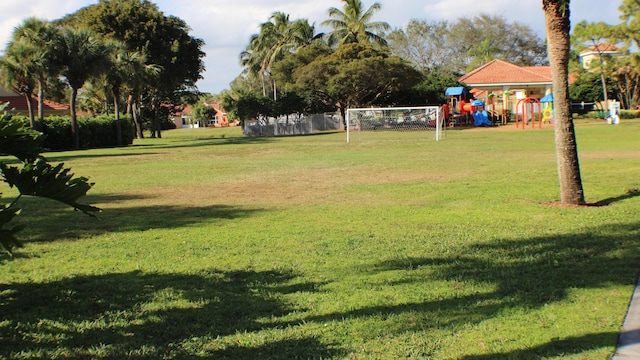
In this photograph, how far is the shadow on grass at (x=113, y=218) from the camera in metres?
8.73

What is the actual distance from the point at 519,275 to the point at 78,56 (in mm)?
32779

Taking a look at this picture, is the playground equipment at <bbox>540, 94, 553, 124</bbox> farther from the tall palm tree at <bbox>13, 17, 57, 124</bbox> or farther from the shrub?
the tall palm tree at <bbox>13, 17, 57, 124</bbox>

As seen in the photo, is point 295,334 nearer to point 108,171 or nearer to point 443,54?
point 108,171

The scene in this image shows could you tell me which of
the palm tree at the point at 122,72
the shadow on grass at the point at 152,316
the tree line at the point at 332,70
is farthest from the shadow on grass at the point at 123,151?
the shadow on grass at the point at 152,316

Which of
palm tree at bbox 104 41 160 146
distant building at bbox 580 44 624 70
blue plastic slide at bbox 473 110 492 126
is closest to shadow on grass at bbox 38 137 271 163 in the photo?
palm tree at bbox 104 41 160 146

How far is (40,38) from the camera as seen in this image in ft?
105

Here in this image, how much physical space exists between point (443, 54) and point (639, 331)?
76.0m

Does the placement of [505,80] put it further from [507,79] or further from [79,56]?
[79,56]

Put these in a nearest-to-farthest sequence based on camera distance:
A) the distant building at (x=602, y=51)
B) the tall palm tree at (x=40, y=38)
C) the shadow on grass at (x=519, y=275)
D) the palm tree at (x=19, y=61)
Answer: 1. the shadow on grass at (x=519, y=275)
2. the palm tree at (x=19, y=61)
3. the tall palm tree at (x=40, y=38)
4. the distant building at (x=602, y=51)

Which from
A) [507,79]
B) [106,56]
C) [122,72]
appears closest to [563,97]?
[106,56]

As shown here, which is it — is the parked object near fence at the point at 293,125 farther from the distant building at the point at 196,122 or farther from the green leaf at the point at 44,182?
the distant building at the point at 196,122

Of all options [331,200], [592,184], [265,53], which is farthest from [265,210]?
[265,53]

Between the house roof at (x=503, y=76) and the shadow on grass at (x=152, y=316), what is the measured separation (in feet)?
186

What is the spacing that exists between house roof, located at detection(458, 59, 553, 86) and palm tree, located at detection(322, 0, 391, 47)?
1115 cm
